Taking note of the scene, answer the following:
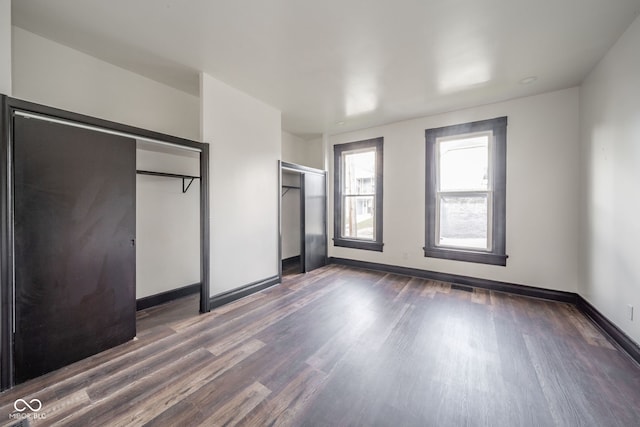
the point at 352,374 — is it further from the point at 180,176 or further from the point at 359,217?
the point at 359,217

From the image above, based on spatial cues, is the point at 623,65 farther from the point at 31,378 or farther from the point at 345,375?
the point at 31,378

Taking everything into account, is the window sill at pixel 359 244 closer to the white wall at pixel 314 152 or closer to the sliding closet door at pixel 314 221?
the sliding closet door at pixel 314 221

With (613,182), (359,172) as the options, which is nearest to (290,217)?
(359,172)

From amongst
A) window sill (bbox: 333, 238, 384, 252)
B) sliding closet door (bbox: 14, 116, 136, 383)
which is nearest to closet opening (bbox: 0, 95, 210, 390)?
sliding closet door (bbox: 14, 116, 136, 383)

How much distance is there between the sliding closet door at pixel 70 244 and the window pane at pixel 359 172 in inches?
146

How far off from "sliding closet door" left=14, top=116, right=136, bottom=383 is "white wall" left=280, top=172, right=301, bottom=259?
2.96 m

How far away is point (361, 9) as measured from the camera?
1.87 meters

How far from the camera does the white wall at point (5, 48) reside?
163 cm

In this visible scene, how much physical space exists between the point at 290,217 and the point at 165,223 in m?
2.51

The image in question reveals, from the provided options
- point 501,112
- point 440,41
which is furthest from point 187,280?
point 501,112

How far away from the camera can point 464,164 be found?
388 centimetres

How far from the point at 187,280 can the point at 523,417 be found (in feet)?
11.8

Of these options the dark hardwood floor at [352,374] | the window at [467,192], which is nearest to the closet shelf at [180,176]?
the dark hardwood floor at [352,374]

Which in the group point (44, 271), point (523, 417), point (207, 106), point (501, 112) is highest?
point (501, 112)
